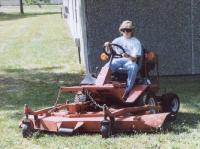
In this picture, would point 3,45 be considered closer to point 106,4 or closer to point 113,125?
point 106,4

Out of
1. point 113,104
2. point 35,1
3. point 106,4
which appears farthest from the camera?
point 35,1

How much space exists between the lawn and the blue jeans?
0.80 metres

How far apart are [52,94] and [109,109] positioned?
328 cm

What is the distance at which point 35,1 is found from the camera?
233ft

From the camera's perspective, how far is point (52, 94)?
10.9 m

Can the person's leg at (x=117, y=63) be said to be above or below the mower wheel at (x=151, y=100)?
above

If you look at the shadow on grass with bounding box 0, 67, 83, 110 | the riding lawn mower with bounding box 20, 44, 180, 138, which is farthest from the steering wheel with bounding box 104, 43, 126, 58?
the shadow on grass with bounding box 0, 67, 83, 110

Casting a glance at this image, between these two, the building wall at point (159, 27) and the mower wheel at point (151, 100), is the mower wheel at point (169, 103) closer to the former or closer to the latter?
the mower wheel at point (151, 100)

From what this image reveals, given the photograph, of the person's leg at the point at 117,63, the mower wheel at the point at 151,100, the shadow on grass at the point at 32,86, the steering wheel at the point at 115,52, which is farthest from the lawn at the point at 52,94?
the steering wheel at the point at 115,52

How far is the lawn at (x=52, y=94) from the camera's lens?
704 cm

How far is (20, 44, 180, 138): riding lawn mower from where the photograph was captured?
7375 mm

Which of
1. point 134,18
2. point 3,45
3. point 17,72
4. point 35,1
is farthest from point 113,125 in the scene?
point 35,1

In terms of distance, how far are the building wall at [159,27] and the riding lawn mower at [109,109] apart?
3.96 m

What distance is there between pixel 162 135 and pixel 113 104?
116 cm
